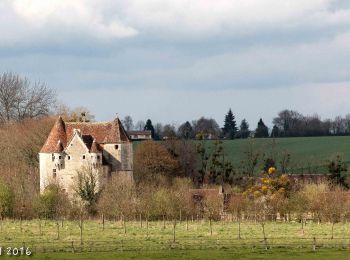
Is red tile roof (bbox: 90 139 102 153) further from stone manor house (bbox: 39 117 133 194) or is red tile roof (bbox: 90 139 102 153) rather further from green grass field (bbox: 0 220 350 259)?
green grass field (bbox: 0 220 350 259)

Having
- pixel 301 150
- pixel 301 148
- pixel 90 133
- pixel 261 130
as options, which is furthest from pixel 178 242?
pixel 261 130

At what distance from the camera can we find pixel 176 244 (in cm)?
5247

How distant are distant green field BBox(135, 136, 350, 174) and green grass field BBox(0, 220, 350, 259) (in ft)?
191

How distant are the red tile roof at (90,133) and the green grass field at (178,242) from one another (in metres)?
20.9

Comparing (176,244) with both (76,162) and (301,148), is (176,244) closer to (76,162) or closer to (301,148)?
(76,162)

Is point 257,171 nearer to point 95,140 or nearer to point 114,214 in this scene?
point 95,140

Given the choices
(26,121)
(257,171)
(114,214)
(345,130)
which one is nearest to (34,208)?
(114,214)

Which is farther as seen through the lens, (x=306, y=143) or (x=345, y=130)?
(x=345, y=130)

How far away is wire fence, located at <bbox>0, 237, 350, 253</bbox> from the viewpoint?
51219 millimetres

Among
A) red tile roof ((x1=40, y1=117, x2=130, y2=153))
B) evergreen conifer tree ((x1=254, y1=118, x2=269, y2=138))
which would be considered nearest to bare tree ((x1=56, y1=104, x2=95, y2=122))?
red tile roof ((x1=40, y1=117, x2=130, y2=153))

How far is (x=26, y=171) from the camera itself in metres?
92.0

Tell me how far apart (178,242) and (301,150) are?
290ft

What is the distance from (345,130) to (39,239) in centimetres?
13618

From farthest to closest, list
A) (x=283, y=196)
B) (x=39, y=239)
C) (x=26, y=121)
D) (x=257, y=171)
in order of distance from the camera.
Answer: (x=257, y=171) → (x=26, y=121) → (x=283, y=196) → (x=39, y=239)
